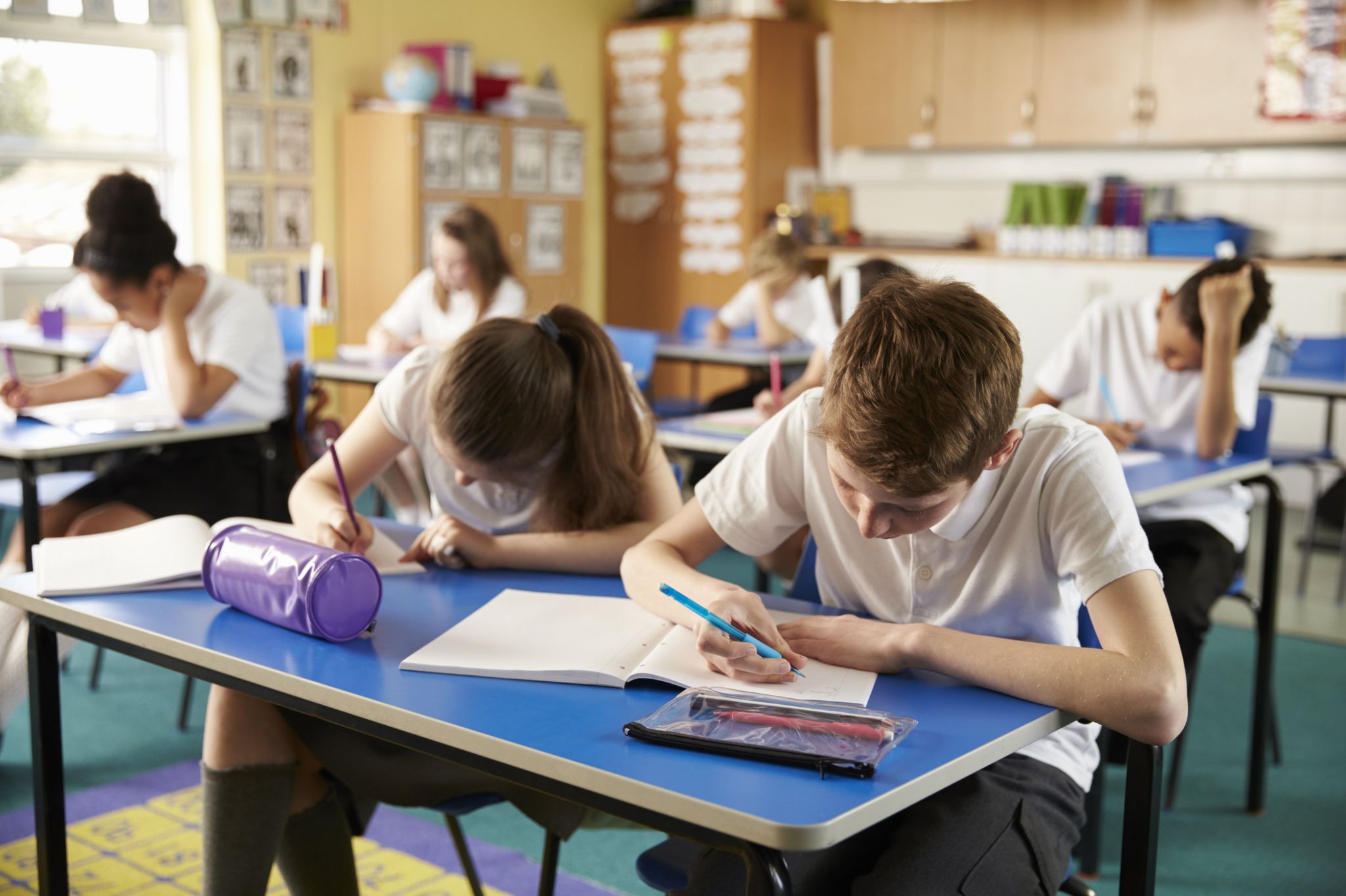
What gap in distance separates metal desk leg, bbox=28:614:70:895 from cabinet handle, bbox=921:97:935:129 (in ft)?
18.8

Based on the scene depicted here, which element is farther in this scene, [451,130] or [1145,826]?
[451,130]

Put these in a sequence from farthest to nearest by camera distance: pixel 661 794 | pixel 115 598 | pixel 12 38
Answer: pixel 12 38 → pixel 115 598 → pixel 661 794

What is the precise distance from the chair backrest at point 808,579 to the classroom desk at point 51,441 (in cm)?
146

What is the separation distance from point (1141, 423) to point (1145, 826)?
1616 mm

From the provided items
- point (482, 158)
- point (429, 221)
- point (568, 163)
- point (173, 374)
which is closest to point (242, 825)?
point (173, 374)

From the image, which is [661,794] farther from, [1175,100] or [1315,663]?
[1175,100]

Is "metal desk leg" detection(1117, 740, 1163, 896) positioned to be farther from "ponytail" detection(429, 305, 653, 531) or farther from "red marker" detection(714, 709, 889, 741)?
"ponytail" detection(429, 305, 653, 531)

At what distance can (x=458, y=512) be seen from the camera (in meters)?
2.02

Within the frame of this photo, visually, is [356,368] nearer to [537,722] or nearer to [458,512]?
[458,512]

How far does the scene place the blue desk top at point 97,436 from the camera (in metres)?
2.58

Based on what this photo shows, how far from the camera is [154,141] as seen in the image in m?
6.08

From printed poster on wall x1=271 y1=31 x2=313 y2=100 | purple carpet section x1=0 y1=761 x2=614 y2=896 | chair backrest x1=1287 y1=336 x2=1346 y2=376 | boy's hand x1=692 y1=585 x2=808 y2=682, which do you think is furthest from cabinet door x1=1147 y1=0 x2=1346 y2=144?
boy's hand x1=692 y1=585 x2=808 y2=682

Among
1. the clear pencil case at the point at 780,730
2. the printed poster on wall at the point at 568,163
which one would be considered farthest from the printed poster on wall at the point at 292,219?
the clear pencil case at the point at 780,730

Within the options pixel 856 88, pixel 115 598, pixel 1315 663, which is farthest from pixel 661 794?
pixel 856 88
